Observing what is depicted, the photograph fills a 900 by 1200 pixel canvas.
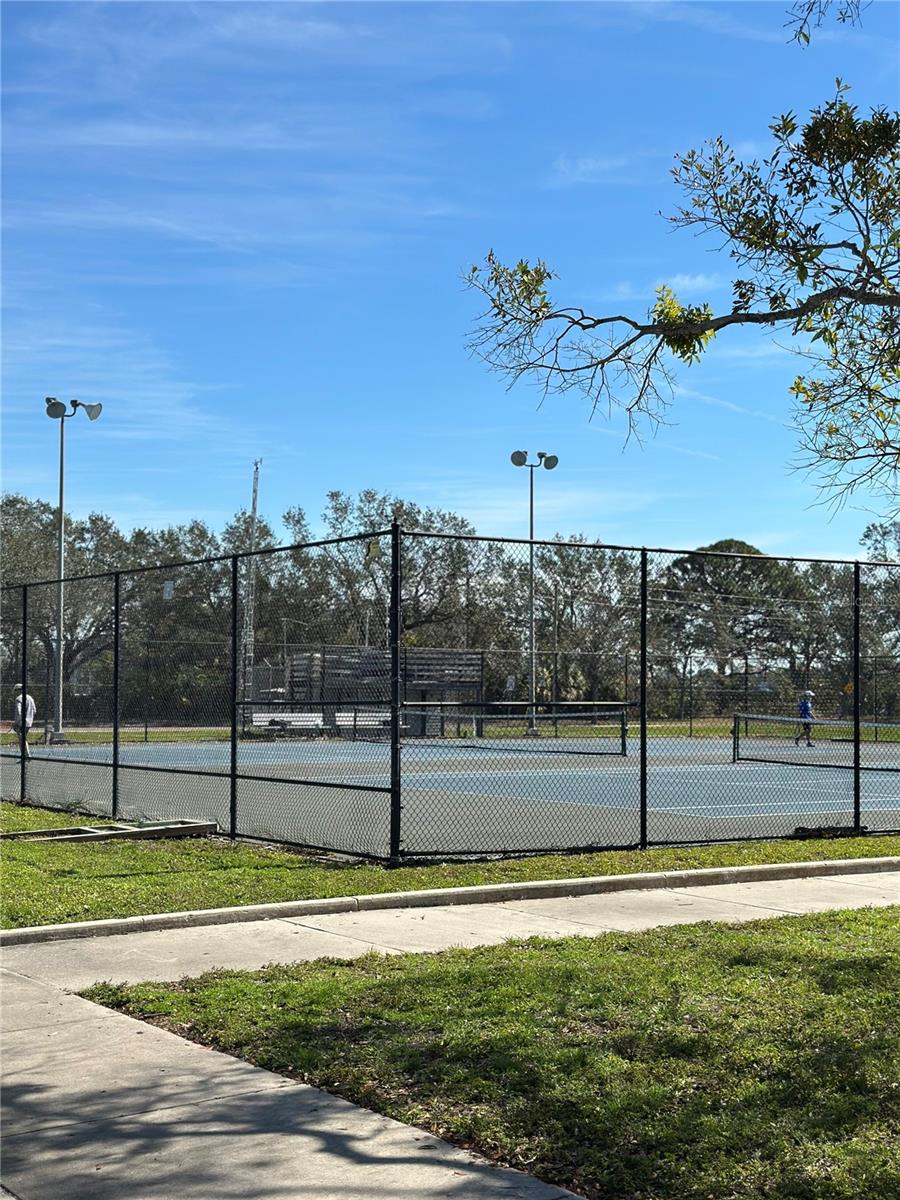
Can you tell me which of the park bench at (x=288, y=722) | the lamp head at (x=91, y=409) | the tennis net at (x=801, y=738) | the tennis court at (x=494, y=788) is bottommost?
the tennis court at (x=494, y=788)

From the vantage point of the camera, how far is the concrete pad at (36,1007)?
6867 mm

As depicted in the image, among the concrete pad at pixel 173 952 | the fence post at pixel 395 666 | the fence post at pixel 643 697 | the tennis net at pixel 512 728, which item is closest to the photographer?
the concrete pad at pixel 173 952

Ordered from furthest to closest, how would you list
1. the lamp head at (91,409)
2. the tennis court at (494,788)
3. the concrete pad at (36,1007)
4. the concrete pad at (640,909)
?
the lamp head at (91,409), the tennis court at (494,788), the concrete pad at (640,909), the concrete pad at (36,1007)

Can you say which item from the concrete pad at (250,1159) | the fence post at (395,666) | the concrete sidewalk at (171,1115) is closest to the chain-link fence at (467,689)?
the fence post at (395,666)

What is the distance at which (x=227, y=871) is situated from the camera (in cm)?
1169

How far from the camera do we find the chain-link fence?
1391 cm

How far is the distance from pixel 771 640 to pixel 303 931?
7988mm

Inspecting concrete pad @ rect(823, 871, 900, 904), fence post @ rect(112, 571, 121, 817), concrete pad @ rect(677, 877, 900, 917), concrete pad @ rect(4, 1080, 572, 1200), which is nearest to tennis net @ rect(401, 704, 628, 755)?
concrete pad @ rect(677, 877, 900, 917)

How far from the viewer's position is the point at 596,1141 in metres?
5.05

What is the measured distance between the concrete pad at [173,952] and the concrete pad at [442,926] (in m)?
0.26

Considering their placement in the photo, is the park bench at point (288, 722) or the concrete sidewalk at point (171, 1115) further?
the park bench at point (288, 722)

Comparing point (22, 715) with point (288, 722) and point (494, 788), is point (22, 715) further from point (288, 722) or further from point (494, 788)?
point (494, 788)

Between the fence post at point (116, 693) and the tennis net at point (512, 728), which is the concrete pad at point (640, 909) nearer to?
the tennis net at point (512, 728)

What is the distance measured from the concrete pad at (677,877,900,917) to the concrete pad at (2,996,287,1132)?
16.4ft
